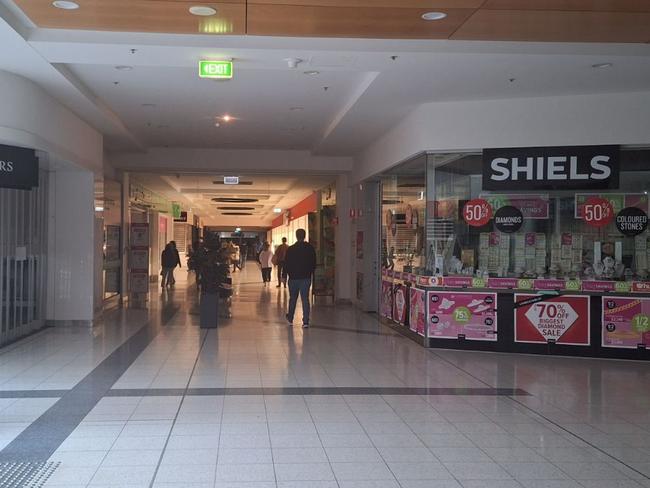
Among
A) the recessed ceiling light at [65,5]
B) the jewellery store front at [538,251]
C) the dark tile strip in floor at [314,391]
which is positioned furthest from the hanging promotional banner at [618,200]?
the recessed ceiling light at [65,5]

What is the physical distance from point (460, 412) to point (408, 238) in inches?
194

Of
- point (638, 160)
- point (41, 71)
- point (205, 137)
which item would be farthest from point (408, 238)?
point (41, 71)

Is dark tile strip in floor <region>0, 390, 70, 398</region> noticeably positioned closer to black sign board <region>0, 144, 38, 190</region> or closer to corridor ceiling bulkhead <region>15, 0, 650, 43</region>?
black sign board <region>0, 144, 38, 190</region>

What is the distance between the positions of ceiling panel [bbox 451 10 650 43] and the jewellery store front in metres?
2.35

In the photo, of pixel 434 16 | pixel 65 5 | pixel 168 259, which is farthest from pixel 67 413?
pixel 168 259

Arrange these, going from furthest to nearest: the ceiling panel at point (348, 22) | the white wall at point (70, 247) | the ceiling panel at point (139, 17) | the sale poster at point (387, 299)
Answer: the sale poster at point (387, 299) → the white wall at point (70, 247) → the ceiling panel at point (348, 22) → the ceiling panel at point (139, 17)

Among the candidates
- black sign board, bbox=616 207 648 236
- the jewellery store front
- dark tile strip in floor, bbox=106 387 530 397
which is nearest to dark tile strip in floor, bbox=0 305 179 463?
dark tile strip in floor, bbox=106 387 530 397

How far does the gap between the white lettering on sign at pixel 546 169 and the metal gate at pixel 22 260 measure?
6.33 m

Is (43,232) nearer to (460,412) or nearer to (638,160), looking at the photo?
(460,412)

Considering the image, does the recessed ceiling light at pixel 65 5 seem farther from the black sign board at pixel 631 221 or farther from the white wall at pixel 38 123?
the black sign board at pixel 631 221

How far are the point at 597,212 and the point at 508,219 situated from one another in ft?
3.55

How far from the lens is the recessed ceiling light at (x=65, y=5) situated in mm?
5234

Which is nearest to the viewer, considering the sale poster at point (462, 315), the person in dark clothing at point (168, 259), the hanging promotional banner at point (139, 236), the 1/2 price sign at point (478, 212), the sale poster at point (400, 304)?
the sale poster at point (462, 315)

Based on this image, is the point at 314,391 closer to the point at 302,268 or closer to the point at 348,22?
the point at 348,22
